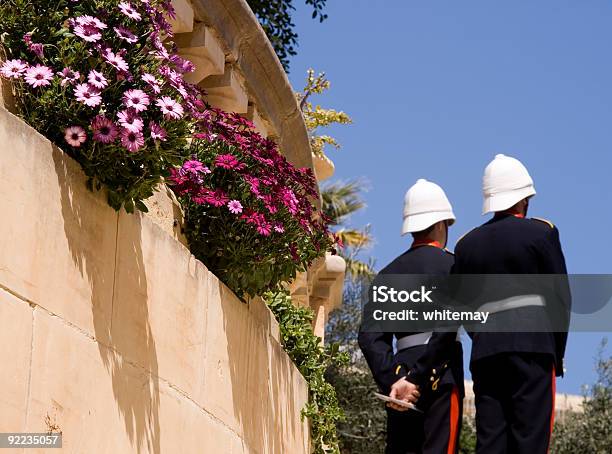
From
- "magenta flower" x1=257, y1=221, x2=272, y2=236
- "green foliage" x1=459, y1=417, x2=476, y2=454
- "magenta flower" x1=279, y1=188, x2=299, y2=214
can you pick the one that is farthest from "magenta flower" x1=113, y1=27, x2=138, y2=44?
"green foliage" x1=459, y1=417, x2=476, y2=454

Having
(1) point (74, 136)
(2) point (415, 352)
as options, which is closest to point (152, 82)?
(1) point (74, 136)

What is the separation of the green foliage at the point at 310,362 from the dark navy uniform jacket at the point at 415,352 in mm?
1033

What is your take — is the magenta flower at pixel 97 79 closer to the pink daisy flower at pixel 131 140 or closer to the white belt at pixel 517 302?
the pink daisy flower at pixel 131 140

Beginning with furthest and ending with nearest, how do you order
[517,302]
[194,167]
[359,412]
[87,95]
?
[359,412] → [517,302] → [194,167] → [87,95]

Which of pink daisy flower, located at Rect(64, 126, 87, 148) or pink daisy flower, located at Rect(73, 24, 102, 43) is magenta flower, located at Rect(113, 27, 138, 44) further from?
pink daisy flower, located at Rect(64, 126, 87, 148)

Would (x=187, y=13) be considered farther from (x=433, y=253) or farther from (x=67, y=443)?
(x=67, y=443)

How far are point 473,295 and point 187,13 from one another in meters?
2.02

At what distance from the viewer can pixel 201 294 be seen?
5617 millimetres

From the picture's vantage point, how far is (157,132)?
4688 mm

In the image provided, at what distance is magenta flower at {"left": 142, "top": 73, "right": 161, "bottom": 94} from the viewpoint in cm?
476

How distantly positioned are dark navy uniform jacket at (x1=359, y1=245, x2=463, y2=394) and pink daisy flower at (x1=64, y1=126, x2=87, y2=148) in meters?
2.39

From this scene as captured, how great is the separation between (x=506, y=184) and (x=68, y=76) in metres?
2.34

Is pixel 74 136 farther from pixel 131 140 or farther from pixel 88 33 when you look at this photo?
pixel 88 33

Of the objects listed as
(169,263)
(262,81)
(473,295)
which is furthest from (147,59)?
(262,81)
